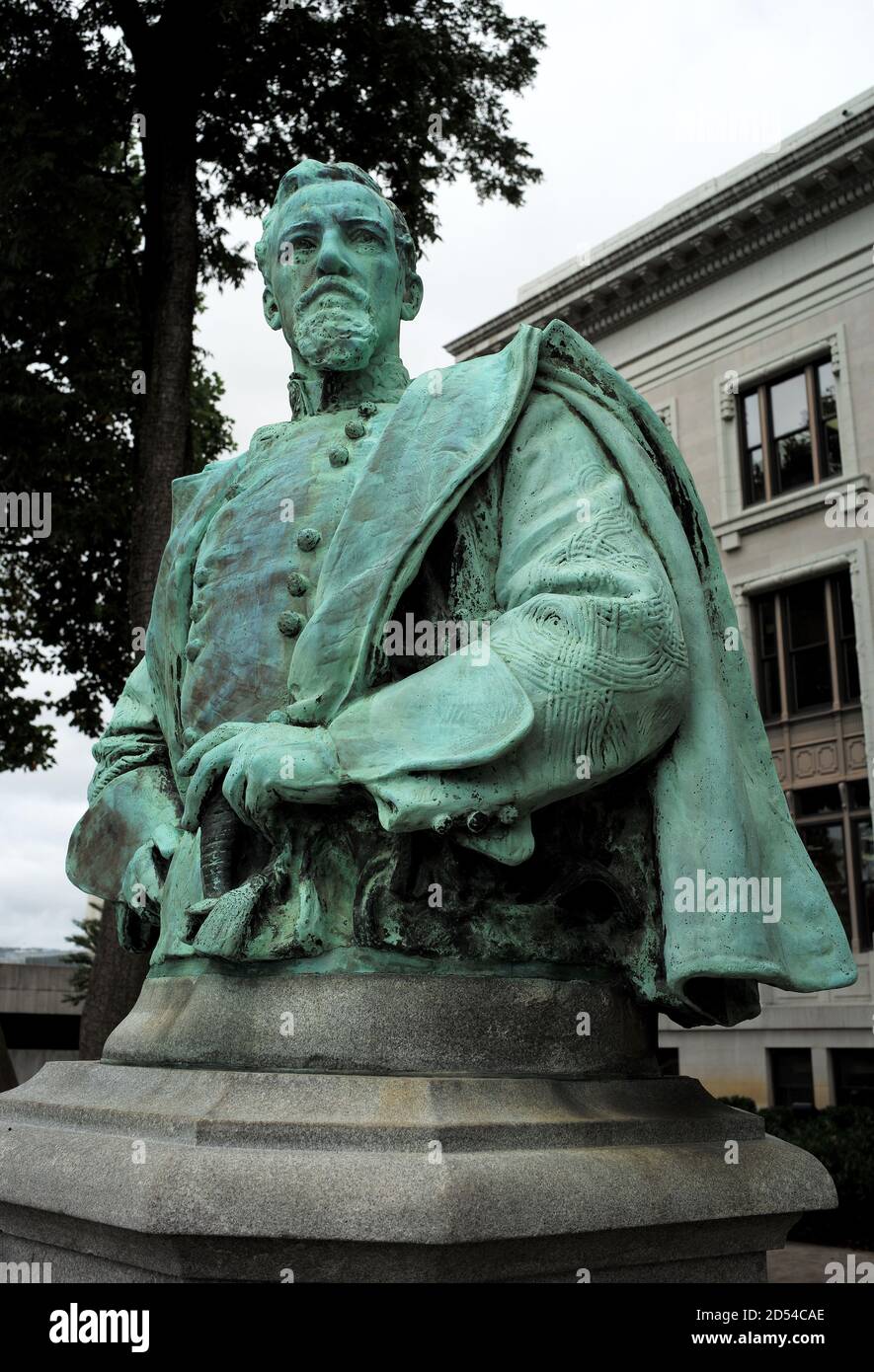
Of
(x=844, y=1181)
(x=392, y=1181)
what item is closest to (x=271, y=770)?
(x=392, y=1181)

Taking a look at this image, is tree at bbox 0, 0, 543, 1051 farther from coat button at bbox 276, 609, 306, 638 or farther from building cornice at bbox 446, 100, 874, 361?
building cornice at bbox 446, 100, 874, 361

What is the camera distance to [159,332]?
1045cm

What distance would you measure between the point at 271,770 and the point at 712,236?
2251 cm

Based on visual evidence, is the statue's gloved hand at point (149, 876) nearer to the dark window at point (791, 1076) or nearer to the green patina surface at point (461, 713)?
the green patina surface at point (461, 713)

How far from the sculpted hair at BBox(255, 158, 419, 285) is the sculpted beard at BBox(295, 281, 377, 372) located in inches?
10.8

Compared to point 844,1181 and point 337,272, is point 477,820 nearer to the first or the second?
point 337,272

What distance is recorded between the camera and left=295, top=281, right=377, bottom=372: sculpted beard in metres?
3.06

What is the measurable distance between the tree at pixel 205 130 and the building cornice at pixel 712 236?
379 inches

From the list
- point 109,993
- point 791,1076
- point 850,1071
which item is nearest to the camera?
point 109,993

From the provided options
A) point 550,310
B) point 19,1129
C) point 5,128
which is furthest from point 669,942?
point 550,310

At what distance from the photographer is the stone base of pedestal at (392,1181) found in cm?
207

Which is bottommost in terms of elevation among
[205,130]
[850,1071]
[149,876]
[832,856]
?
[850,1071]

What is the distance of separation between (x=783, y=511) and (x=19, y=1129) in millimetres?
21076

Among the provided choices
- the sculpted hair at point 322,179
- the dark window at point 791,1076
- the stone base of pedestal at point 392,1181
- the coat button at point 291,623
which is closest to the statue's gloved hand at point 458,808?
the stone base of pedestal at point 392,1181
